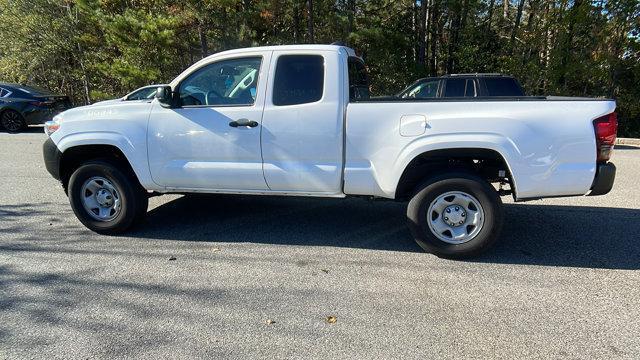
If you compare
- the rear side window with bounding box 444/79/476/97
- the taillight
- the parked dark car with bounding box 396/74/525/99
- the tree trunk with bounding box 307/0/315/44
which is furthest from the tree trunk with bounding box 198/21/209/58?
the taillight

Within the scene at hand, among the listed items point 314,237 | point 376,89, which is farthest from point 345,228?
point 376,89

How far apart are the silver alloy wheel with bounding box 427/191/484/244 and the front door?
171cm

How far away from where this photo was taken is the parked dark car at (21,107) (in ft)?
47.1

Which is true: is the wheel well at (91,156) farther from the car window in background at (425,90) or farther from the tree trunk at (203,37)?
the tree trunk at (203,37)

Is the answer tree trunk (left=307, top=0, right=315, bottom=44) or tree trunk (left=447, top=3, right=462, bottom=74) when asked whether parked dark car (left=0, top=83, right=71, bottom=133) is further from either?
tree trunk (left=447, top=3, right=462, bottom=74)

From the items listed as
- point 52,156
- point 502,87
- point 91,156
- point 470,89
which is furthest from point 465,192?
point 502,87

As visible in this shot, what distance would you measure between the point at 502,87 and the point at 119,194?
810cm

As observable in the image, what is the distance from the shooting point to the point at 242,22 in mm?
16062

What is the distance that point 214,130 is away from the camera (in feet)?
14.8

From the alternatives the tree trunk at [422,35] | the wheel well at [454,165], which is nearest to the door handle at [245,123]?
the wheel well at [454,165]

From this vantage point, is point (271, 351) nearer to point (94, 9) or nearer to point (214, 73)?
point (214, 73)

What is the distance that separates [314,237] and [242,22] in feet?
42.8

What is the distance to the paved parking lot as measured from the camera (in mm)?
2941

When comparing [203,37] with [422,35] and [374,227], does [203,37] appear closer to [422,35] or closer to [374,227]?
[422,35]
